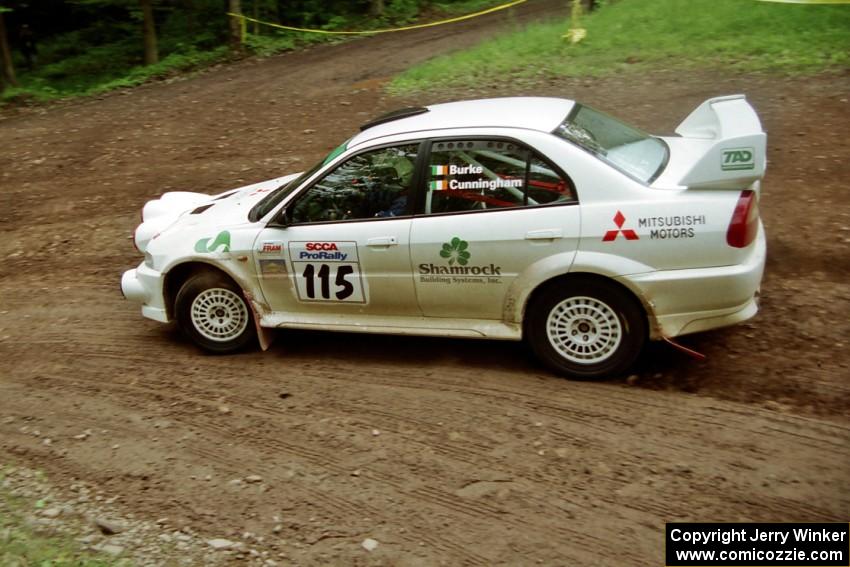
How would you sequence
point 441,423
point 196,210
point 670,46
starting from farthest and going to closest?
point 670,46, point 196,210, point 441,423

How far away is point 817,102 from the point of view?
978cm

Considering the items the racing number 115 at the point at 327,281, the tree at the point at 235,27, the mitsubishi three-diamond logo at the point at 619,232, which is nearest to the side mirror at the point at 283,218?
the racing number 115 at the point at 327,281

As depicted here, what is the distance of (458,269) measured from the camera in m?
5.41

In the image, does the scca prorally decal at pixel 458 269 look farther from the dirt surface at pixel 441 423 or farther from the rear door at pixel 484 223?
the dirt surface at pixel 441 423

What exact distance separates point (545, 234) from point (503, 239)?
0.93 feet

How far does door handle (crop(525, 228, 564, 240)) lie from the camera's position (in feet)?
16.8

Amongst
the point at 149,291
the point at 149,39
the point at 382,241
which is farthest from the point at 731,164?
the point at 149,39

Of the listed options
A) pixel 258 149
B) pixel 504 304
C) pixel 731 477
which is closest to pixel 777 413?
pixel 731 477

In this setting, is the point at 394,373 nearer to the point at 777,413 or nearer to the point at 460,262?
the point at 460,262

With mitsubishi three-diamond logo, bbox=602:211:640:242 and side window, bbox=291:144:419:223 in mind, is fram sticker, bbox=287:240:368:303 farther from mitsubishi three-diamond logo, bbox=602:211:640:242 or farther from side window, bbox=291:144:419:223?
mitsubishi three-diamond logo, bbox=602:211:640:242

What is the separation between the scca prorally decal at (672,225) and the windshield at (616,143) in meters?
0.31

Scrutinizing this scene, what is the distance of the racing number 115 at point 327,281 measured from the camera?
5746 mm

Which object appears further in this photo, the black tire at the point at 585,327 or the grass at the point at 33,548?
the black tire at the point at 585,327

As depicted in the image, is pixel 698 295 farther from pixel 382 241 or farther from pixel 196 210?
pixel 196 210
